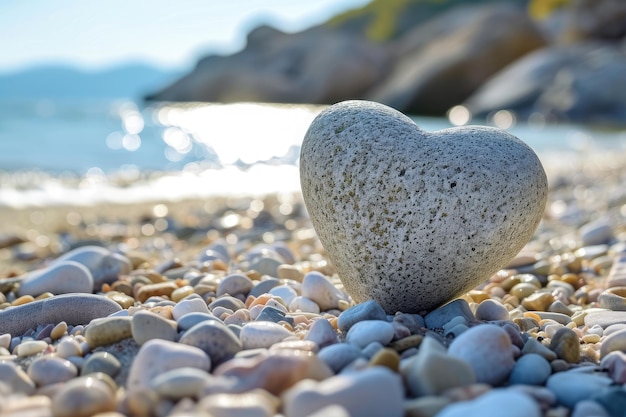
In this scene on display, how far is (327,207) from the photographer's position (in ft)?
8.77

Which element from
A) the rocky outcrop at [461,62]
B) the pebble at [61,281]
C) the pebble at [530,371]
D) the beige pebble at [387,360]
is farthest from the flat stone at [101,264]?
the rocky outcrop at [461,62]

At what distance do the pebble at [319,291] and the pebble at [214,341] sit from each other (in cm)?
90

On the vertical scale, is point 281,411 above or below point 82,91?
below

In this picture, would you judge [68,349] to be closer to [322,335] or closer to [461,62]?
[322,335]

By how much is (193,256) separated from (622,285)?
2701 millimetres

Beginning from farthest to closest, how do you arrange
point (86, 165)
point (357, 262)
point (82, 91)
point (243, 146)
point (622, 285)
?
1. point (82, 91)
2. point (243, 146)
3. point (86, 165)
4. point (622, 285)
5. point (357, 262)

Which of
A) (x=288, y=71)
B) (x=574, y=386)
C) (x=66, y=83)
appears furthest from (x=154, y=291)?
(x=66, y=83)

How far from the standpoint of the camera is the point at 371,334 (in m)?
2.16

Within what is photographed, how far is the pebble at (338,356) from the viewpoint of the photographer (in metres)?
1.98

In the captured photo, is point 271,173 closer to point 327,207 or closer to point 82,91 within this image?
point 327,207

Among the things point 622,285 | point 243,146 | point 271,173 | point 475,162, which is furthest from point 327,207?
point 243,146

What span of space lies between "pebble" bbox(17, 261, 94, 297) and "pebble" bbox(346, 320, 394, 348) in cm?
160

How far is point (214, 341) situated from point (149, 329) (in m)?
0.27

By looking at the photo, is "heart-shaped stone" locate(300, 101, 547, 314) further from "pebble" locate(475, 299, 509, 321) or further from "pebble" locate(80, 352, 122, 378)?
"pebble" locate(80, 352, 122, 378)
